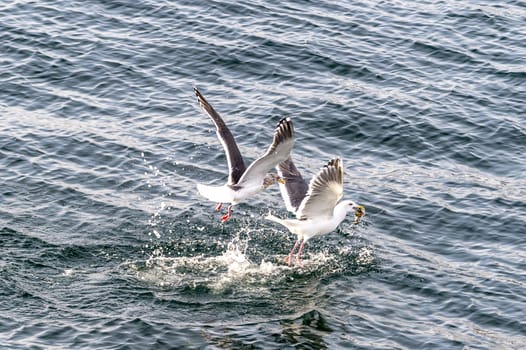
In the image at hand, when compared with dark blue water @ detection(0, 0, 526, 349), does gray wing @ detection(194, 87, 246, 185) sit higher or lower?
higher

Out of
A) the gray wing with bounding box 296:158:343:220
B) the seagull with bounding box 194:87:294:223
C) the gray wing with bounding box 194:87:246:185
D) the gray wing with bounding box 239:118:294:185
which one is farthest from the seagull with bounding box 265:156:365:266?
the gray wing with bounding box 194:87:246:185

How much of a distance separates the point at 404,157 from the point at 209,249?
658 cm

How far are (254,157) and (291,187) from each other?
3520 millimetres

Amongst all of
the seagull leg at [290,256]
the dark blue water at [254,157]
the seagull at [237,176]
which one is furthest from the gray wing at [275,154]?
the dark blue water at [254,157]

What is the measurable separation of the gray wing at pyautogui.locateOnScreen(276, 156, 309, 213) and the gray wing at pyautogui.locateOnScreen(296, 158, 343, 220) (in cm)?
76

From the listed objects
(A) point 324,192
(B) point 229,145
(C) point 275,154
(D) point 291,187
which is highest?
(C) point 275,154

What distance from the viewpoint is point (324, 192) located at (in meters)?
18.5

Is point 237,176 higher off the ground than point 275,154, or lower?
lower

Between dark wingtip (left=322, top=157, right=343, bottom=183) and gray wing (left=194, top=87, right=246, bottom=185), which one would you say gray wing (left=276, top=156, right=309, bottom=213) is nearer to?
gray wing (left=194, top=87, right=246, bottom=185)

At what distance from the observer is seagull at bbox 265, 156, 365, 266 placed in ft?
59.3

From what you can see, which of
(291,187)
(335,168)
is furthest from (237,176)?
(335,168)

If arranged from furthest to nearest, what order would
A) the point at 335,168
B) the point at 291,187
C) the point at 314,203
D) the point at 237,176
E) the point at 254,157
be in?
the point at 254,157
the point at 291,187
the point at 237,176
the point at 314,203
the point at 335,168

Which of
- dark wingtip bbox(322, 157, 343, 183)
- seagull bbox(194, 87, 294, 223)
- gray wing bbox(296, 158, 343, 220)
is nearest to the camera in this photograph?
dark wingtip bbox(322, 157, 343, 183)

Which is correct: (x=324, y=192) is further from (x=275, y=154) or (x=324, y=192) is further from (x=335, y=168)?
(x=275, y=154)
